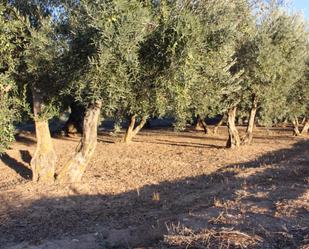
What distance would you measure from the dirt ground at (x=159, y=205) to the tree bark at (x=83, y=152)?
0.42 m

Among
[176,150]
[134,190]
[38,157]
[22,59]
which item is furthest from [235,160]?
[22,59]

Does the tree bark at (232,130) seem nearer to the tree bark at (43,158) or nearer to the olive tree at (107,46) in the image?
the tree bark at (43,158)

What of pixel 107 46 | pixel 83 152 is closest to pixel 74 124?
pixel 83 152

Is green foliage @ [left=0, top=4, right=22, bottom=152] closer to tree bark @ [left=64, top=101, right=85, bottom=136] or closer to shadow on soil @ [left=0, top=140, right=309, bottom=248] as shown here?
shadow on soil @ [left=0, top=140, right=309, bottom=248]

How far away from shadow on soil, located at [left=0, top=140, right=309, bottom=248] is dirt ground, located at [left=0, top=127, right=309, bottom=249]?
0.02m

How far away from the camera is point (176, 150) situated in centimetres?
2334

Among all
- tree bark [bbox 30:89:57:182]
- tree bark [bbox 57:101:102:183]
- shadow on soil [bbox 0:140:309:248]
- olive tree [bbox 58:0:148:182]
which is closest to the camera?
shadow on soil [bbox 0:140:309:248]

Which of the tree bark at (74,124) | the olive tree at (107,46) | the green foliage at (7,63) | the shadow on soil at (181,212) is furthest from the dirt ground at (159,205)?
the tree bark at (74,124)

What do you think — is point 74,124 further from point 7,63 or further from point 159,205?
point 159,205

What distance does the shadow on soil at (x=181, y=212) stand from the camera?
7.87m

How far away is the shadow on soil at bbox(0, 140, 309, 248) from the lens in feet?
25.8

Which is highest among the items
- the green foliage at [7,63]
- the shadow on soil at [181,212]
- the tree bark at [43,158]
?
the green foliage at [7,63]

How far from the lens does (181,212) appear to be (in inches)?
399

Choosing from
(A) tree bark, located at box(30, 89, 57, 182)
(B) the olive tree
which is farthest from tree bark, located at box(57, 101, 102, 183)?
(B) the olive tree
